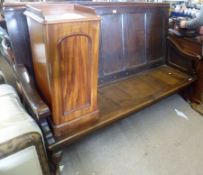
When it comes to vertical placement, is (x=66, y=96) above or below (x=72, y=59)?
below

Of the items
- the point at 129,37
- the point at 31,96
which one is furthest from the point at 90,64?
the point at 129,37

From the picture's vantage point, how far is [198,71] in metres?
2.05

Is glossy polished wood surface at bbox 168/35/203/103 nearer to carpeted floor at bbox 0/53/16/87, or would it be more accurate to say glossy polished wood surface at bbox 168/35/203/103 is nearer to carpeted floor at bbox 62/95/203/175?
carpeted floor at bbox 62/95/203/175

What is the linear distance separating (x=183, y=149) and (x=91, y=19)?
1.27 m

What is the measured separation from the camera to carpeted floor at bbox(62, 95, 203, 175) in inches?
58.3

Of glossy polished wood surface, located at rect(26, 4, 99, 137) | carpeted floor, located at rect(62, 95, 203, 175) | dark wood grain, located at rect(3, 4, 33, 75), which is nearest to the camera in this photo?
glossy polished wood surface, located at rect(26, 4, 99, 137)

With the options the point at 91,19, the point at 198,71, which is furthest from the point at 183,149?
the point at 91,19

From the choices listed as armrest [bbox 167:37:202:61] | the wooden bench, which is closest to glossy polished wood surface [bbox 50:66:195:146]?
the wooden bench

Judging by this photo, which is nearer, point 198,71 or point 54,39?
point 54,39

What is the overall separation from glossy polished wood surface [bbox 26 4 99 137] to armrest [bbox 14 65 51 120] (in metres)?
0.05

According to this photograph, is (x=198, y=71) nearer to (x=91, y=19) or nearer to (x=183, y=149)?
(x=183, y=149)

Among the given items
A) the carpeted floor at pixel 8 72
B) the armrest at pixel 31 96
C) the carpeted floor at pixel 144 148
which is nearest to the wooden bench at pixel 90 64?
the armrest at pixel 31 96

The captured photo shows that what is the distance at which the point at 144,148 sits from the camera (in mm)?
1659

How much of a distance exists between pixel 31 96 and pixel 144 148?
994 millimetres
